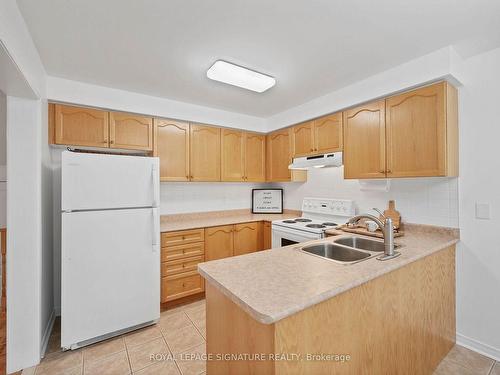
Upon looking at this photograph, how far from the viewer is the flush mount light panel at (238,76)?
1.92m

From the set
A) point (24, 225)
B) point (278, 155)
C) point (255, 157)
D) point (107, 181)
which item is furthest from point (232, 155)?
point (24, 225)

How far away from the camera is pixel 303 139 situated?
2.98 meters

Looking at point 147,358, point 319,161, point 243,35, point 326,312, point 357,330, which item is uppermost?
point 243,35

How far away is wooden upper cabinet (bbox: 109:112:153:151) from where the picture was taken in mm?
2460

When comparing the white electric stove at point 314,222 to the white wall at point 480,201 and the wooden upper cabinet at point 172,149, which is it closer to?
the white wall at point 480,201

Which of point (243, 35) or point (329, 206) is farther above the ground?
point (243, 35)

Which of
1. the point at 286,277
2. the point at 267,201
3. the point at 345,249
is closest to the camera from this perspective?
the point at 286,277

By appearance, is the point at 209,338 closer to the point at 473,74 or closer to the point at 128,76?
the point at 128,76

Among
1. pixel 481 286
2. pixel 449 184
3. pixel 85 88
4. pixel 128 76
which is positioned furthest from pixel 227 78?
pixel 481 286

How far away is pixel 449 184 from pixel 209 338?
2.17 meters

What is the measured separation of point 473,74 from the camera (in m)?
1.91

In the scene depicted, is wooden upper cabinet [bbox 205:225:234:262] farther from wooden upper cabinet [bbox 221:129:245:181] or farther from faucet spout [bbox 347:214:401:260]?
faucet spout [bbox 347:214:401:260]

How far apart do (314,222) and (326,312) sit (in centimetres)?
192

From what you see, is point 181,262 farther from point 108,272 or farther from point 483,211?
point 483,211
